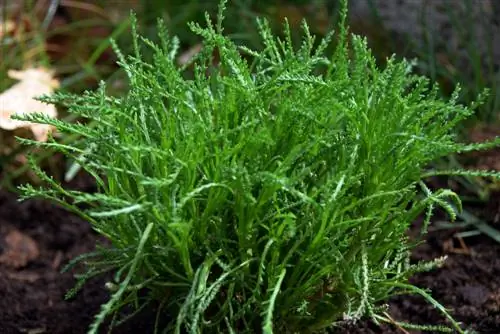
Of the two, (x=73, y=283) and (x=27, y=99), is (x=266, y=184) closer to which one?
(x=73, y=283)

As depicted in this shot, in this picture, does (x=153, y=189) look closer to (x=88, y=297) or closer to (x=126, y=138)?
(x=126, y=138)

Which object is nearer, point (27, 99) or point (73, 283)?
point (73, 283)

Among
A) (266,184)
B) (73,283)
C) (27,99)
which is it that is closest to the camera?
(266,184)

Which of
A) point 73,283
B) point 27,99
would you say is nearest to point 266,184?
point 73,283

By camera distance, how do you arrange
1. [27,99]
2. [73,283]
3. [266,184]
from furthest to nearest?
[27,99]
[73,283]
[266,184]

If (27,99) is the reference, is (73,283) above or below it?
below

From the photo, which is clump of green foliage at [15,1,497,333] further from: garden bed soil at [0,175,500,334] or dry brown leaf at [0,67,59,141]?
dry brown leaf at [0,67,59,141]

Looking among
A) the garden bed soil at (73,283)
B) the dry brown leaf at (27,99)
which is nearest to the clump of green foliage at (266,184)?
the garden bed soil at (73,283)
